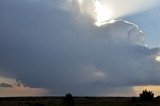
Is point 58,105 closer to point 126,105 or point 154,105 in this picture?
point 126,105

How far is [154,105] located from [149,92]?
30.2 ft

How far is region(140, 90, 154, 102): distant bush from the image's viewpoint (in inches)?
3237

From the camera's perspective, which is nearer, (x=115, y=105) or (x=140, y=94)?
(x=115, y=105)

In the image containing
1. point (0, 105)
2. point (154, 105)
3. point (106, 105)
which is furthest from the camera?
point (0, 105)

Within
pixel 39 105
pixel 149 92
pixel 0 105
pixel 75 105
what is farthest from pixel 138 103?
pixel 0 105

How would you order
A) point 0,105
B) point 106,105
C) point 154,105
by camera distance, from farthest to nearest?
point 0,105 < point 106,105 < point 154,105

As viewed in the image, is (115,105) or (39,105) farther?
(39,105)

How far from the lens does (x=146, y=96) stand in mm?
82875

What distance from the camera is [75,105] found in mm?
82938

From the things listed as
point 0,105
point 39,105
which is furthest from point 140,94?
point 0,105

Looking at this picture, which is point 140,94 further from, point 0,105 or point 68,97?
point 0,105

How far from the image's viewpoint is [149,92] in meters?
83.5

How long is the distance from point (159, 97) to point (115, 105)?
13.0 m

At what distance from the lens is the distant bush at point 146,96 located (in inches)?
3237
